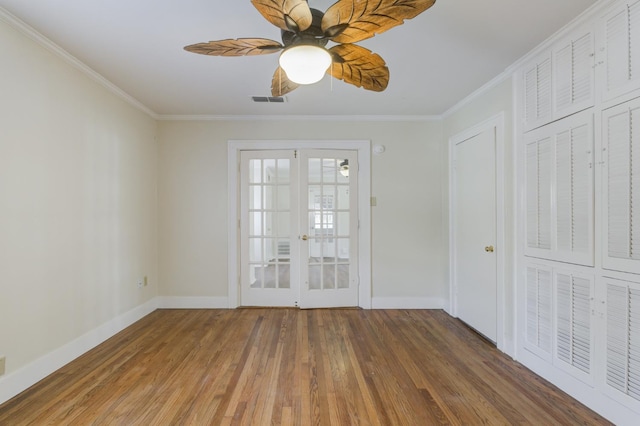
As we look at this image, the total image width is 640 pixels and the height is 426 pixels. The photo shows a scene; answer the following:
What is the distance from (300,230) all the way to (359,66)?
8.17 ft

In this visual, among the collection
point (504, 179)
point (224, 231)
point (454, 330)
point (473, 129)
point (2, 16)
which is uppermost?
point (2, 16)

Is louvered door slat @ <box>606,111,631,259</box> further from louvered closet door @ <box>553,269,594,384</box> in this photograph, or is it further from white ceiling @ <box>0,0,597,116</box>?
white ceiling @ <box>0,0,597,116</box>

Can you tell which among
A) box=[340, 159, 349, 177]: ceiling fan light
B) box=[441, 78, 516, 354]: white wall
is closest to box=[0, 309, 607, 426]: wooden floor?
box=[441, 78, 516, 354]: white wall

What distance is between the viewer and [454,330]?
3314 mm

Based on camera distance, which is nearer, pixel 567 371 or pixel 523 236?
pixel 567 371

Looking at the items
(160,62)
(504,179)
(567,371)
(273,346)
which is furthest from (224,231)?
(567,371)

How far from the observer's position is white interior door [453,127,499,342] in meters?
3.03

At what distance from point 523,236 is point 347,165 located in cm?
218

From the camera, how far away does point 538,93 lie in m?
2.45

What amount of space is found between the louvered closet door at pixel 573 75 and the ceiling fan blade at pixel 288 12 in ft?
6.30

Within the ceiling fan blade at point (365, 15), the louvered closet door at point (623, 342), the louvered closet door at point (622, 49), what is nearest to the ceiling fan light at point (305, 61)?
the ceiling fan blade at point (365, 15)

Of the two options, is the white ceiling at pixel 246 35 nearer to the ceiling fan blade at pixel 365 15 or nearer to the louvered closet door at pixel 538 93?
the louvered closet door at pixel 538 93

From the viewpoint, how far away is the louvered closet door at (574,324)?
→ 79.4 inches

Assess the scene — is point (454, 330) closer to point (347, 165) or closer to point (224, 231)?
point (347, 165)
